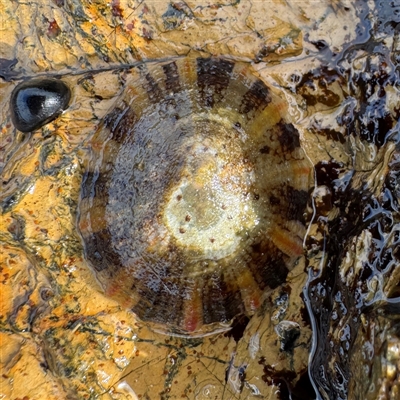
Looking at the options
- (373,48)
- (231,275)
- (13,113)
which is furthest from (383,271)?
(13,113)

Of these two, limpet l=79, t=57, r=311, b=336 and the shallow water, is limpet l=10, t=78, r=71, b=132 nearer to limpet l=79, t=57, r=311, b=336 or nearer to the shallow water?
the shallow water

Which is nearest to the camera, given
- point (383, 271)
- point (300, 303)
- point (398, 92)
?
point (383, 271)

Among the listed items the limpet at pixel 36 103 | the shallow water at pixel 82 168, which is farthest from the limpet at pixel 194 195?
the limpet at pixel 36 103

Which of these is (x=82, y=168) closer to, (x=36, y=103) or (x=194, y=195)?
(x=36, y=103)

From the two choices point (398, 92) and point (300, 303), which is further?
point (300, 303)

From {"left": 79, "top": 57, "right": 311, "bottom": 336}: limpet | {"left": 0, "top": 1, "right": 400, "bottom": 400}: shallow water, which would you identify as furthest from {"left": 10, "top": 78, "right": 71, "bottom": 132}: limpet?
{"left": 79, "top": 57, "right": 311, "bottom": 336}: limpet

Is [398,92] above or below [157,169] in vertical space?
above

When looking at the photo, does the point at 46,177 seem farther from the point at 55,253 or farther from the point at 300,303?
the point at 300,303

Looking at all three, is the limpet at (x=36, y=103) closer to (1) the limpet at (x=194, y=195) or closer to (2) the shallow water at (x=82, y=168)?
(2) the shallow water at (x=82, y=168)

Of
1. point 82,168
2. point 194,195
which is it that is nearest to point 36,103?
point 82,168
